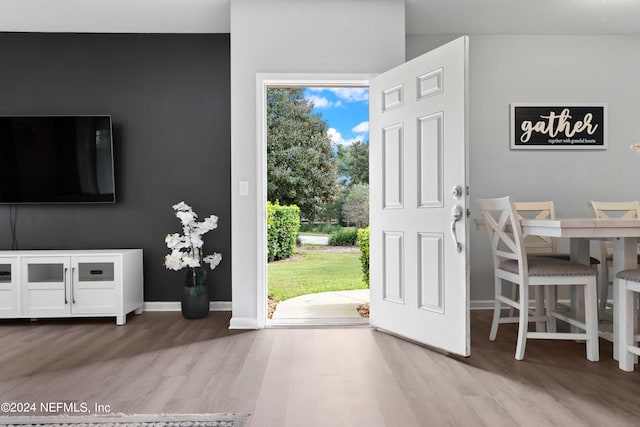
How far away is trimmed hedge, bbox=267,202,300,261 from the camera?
6984 millimetres

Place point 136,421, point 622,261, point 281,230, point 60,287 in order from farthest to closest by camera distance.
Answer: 1. point 281,230
2. point 60,287
3. point 622,261
4. point 136,421

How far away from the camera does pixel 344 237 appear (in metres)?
7.48

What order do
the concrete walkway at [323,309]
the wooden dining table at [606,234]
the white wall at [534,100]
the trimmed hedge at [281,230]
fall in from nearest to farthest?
the wooden dining table at [606,234], the concrete walkway at [323,309], the white wall at [534,100], the trimmed hedge at [281,230]

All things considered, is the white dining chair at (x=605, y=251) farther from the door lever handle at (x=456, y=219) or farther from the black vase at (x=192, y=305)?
the black vase at (x=192, y=305)

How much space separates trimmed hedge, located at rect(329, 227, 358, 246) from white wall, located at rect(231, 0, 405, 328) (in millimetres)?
3831

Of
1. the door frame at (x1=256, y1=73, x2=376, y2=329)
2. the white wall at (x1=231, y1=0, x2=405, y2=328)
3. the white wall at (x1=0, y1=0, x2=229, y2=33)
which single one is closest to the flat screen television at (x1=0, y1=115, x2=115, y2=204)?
the white wall at (x1=0, y1=0, x2=229, y2=33)

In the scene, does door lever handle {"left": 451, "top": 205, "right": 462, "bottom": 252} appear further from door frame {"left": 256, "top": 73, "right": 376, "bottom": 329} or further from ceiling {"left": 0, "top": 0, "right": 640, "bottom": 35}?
ceiling {"left": 0, "top": 0, "right": 640, "bottom": 35}

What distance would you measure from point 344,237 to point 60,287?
4.49m

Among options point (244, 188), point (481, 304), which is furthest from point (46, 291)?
point (481, 304)

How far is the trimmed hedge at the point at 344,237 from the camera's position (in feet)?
24.5

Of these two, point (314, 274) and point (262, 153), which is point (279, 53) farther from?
point (314, 274)

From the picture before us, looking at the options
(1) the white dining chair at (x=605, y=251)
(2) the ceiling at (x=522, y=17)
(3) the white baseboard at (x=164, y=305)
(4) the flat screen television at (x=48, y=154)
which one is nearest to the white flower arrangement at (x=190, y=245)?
(3) the white baseboard at (x=164, y=305)

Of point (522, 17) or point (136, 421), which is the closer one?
point (136, 421)

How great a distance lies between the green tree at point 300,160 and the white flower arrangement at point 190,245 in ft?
10.9
